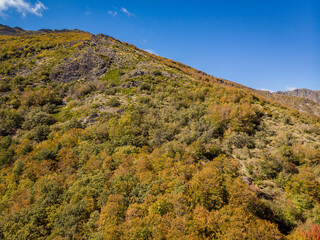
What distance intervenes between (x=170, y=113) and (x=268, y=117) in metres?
18.8

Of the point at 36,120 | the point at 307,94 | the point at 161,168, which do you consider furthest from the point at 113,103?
the point at 307,94

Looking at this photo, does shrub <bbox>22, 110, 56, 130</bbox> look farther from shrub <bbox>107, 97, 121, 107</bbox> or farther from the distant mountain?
the distant mountain

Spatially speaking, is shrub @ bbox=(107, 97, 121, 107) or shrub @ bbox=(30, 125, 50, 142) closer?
shrub @ bbox=(30, 125, 50, 142)

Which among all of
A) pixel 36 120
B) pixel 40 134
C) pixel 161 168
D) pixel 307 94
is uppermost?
pixel 307 94

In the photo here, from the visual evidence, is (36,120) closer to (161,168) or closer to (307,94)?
(161,168)

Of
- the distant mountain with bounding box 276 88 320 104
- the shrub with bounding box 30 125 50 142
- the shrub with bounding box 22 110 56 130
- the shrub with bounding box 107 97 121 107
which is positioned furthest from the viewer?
the distant mountain with bounding box 276 88 320 104

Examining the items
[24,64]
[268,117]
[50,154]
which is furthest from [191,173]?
[24,64]

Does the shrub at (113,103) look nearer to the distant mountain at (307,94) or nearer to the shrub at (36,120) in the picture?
the shrub at (36,120)

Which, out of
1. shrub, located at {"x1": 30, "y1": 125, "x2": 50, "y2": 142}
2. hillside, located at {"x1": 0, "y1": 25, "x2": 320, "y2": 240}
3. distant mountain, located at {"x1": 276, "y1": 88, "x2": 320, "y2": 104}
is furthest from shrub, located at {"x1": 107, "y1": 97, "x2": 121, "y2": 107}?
distant mountain, located at {"x1": 276, "y1": 88, "x2": 320, "y2": 104}

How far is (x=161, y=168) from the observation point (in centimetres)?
1923

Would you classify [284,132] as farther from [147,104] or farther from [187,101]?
[147,104]

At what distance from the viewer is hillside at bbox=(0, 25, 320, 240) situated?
12828mm

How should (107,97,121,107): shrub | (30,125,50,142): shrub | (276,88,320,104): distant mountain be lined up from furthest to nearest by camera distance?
(276,88,320,104): distant mountain
(107,97,121,107): shrub
(30,125,50,142): shrub

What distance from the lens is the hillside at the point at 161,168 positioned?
1283 cm
